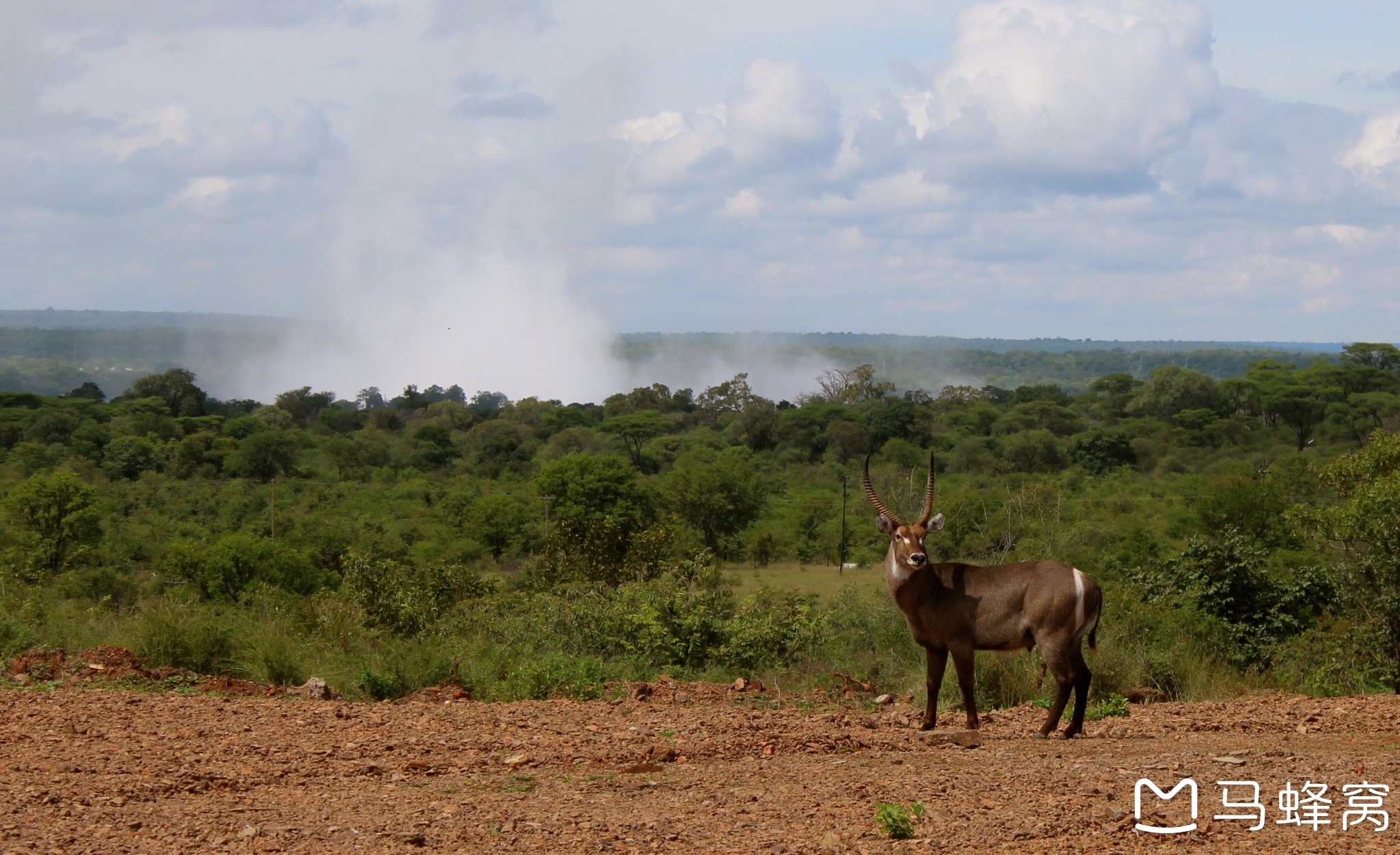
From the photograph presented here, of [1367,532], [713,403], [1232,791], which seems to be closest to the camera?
[1232,791]

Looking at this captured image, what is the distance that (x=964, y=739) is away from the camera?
296 inches

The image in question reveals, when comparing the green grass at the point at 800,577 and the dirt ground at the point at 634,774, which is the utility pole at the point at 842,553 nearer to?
the green grass at the point at 800,577

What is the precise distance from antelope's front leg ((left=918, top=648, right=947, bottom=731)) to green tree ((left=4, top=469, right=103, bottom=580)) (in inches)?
1429

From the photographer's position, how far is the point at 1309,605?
1958cm

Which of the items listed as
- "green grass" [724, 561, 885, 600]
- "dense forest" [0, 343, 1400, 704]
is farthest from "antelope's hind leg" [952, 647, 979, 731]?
"green grass" [724, 561, 885, 600]

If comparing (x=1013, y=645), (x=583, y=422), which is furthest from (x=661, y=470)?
(x=1013, y=645)

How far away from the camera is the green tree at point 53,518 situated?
127ft

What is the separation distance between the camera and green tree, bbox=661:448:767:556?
171 ft

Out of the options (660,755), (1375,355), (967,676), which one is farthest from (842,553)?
(1375,355)

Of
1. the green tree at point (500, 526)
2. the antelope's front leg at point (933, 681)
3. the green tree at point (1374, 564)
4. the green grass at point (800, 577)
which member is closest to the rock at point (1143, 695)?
the antelope's front leg at point (933, 681)

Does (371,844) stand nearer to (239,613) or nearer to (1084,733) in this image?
(1084,733)

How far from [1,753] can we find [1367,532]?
13.5 metres

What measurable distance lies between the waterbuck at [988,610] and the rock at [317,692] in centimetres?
436

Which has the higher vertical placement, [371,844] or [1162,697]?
[371,844]
